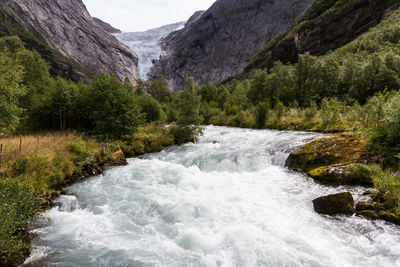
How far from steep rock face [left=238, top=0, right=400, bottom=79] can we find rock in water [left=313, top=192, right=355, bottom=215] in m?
102

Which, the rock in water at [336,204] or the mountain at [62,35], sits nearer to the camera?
the rock in water at [336,204]

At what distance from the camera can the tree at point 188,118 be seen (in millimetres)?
24894

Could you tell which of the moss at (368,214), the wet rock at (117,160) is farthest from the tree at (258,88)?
the moss at (368,214)

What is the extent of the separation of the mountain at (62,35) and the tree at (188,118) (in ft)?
349

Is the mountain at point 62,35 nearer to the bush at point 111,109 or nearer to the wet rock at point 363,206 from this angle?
the bush at point 111,109

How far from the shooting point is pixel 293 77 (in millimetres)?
40781

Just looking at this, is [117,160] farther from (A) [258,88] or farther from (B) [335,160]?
(A) [258,88]

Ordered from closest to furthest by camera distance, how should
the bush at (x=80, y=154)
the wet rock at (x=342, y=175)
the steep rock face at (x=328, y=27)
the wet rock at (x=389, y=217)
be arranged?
the wet rock at (x=389, y=217)
the wet rock at (x=342, y=175)
the bush at (x=80, y=154)
the steep rock face at (x=328, y=27)

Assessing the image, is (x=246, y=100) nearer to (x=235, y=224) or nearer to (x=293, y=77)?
(x=293, y=77)

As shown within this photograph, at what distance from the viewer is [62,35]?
157625mm

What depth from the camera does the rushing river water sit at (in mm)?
6297

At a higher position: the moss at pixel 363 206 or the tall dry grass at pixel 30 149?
the tall dry grass at pixel 30 149

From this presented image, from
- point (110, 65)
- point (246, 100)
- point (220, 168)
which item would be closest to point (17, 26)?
point (110, 65)

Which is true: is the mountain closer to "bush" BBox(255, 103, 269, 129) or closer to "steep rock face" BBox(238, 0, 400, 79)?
"steep rock face" BBox(238, 0, 400, 79)
